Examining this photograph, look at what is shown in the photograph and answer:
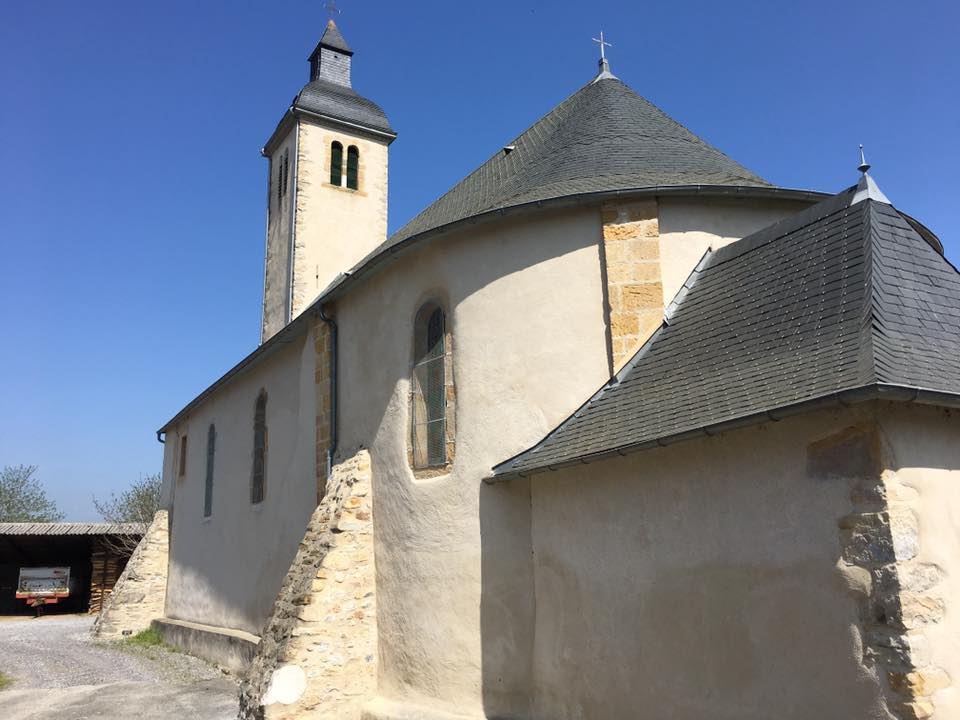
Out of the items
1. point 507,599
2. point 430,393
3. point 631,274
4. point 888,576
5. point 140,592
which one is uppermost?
point 631,274

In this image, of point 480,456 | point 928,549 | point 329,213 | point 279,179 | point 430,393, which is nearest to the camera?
point 928,549

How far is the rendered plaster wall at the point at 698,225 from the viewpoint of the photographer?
7.96 metres

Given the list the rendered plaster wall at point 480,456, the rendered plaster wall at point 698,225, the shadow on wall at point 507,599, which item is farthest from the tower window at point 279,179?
the shadow on wall at point 507,599

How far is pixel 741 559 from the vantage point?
548cm

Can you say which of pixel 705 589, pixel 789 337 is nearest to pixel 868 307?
pixel 789 337

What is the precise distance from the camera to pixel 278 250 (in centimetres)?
2050

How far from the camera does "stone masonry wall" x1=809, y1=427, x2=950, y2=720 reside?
14.7ft

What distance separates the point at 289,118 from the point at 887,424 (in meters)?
18.6

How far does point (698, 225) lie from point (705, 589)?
3.92 m

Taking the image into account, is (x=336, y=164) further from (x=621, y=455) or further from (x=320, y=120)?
(x=621, y=455)

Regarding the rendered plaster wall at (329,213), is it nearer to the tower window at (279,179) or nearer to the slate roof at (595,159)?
the tower window at (279,179)

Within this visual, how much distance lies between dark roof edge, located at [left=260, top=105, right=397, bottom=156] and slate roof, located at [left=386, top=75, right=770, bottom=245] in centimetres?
972

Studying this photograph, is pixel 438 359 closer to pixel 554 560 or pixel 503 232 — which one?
pixel 503 232

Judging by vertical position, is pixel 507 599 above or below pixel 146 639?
above
